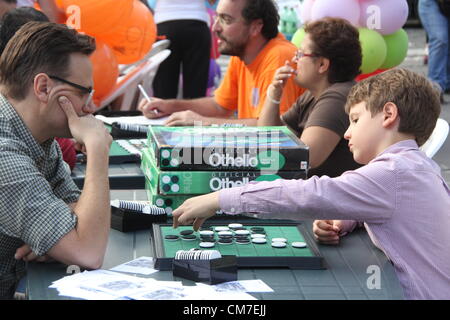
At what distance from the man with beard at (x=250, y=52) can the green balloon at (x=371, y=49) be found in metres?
0.62

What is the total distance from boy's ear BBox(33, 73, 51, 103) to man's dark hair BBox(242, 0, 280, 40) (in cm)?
235

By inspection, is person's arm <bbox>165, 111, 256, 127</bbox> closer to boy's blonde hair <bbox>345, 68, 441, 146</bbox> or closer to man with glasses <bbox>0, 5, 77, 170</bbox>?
man with glasses <bbox>0, 5, 77, 170</bbox>

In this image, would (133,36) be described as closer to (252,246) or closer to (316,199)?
(252,246)

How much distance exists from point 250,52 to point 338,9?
728mm

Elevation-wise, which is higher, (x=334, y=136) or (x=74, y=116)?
(x=74, y=116)

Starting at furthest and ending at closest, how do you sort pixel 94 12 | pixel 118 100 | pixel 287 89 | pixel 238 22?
pixel 118 100, pixel 94 12, pixel 238 22, pixel 287 89

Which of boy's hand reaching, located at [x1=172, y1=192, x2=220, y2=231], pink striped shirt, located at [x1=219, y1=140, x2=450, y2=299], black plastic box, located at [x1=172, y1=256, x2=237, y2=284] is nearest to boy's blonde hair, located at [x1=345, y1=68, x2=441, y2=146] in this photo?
pink striped shirt, located at [x1=219, y1=140, x2=450, y2=299]

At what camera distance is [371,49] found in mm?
4867

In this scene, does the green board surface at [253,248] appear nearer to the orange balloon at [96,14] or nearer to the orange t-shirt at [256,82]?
the orange t-shirt at [256,82]

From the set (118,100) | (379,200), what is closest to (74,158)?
(379,200)

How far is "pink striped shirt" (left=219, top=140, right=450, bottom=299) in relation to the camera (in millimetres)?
2086

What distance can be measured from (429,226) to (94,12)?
3166mm

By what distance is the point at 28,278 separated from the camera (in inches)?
80.3
